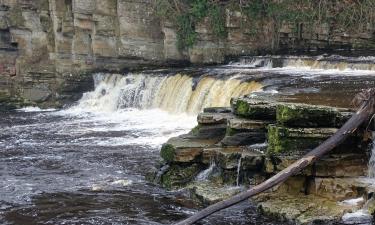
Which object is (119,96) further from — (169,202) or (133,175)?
(169,202)

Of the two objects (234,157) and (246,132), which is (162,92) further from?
(234,157)

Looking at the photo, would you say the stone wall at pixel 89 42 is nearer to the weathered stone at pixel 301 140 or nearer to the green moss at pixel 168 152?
the green moss at pixel 168 152

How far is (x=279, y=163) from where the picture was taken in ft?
39.0

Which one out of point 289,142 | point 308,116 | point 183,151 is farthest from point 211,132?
point 308,116

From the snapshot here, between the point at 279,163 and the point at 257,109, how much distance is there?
5.21ft

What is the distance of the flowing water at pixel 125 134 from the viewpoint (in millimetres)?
12312

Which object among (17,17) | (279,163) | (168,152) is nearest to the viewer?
(279,163)

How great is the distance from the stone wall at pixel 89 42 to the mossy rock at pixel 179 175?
1313 centimetres

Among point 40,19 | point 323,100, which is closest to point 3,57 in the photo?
point 40,19

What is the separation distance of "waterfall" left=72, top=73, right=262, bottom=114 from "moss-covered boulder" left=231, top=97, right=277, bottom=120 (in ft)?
20.0

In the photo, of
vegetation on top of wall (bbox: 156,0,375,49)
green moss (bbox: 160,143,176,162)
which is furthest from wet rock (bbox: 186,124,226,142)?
vegetation on top of wall (bbox: 156,0,375,49)

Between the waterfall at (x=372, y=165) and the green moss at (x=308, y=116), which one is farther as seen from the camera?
the green moss at (x=308, y=116)

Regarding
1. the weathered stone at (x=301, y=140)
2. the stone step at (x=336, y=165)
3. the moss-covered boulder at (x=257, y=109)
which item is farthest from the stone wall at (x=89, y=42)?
the stone step at (x=336, y=165)

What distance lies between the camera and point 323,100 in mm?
15039
